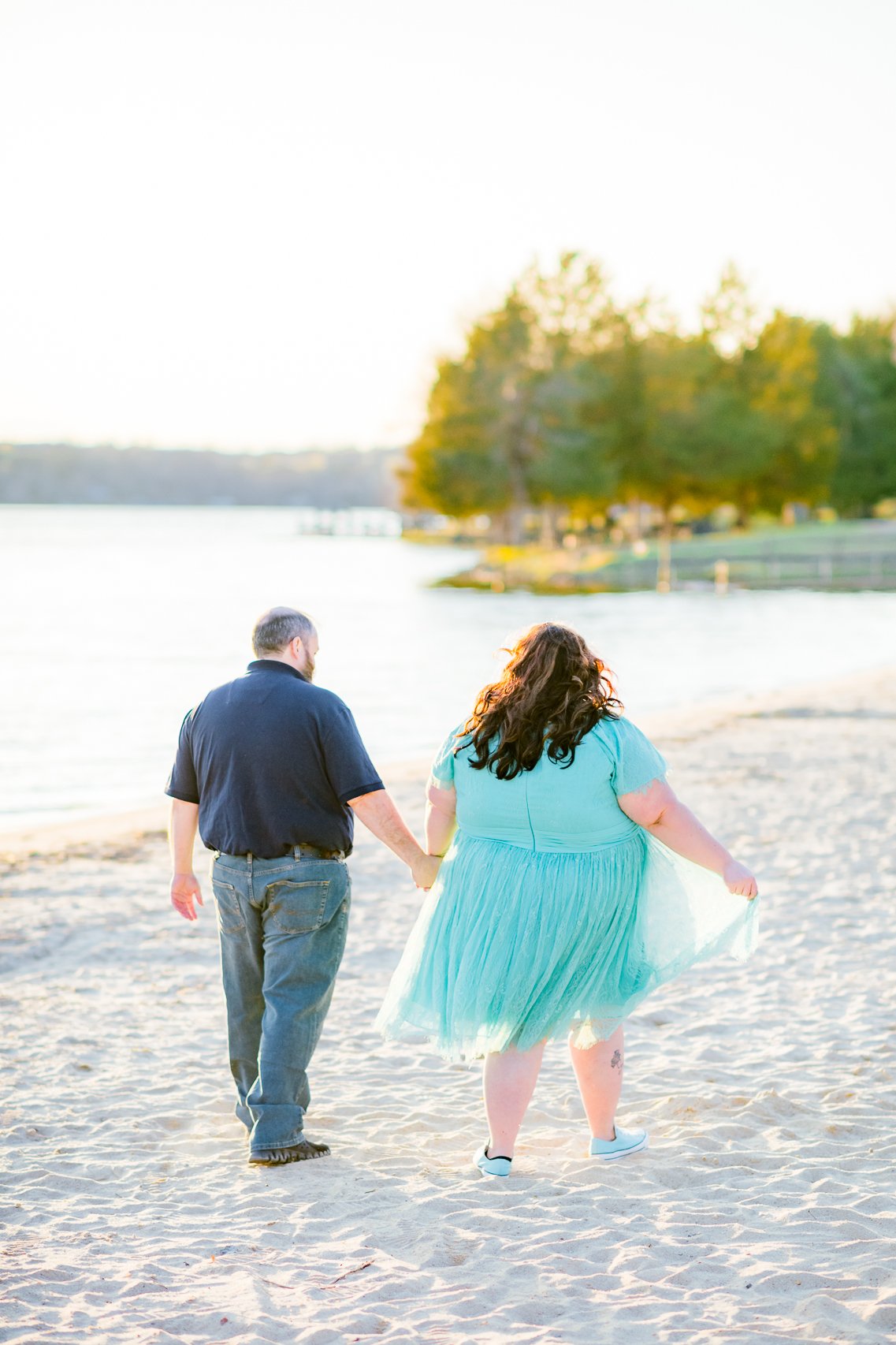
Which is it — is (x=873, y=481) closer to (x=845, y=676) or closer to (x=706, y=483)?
(x=706, y=483)

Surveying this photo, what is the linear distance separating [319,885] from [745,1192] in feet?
5.19

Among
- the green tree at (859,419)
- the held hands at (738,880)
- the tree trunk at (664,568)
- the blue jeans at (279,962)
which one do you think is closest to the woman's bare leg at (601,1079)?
the held hands at (738,880)

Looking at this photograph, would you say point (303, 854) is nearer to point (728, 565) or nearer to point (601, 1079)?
point (601, 1079)

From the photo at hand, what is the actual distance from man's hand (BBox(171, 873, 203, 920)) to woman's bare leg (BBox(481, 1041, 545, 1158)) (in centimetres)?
107

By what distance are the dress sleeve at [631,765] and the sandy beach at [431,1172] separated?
123 centimetres

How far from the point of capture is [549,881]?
406 cm

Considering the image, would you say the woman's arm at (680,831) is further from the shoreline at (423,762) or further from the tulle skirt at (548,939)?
the shoreline at (423,762)

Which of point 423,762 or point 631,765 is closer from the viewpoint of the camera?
point 631,765

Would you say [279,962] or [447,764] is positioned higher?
[447,764]

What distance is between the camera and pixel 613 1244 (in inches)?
151

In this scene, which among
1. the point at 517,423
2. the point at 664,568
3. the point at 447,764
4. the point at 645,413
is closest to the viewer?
the point at 447,764

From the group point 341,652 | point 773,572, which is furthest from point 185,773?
point 773,572

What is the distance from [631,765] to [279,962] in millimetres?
1261

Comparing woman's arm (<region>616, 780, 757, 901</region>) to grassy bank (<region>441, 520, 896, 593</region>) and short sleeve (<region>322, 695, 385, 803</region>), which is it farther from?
grassy bank (<region>441, 520, 896, 593</region>)
